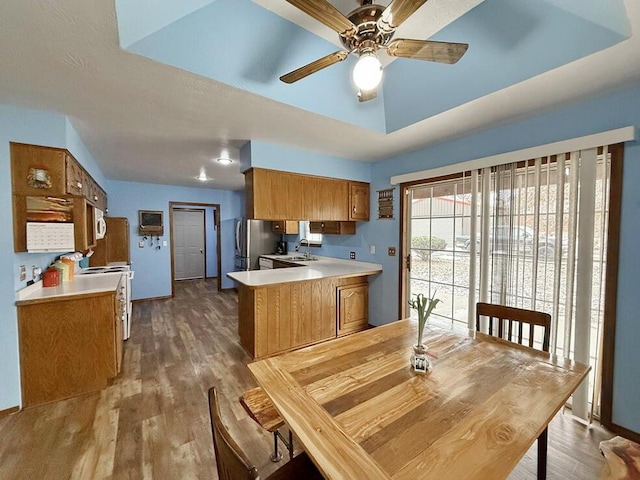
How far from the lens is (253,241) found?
539 cm

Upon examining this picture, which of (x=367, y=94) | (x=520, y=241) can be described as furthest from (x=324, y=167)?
(x=520, y=241)

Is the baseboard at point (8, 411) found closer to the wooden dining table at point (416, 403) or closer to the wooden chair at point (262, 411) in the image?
the wooden chair at point (262, 411)

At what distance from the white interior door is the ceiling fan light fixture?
6865 millimetres

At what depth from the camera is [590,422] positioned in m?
1.89

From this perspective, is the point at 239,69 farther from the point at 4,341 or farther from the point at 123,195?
the point at 123,195

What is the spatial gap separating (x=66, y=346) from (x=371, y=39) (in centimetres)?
315

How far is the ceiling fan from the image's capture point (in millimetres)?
1115

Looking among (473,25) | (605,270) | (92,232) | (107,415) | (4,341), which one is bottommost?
(107,415)

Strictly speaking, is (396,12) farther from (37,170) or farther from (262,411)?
(37,170)

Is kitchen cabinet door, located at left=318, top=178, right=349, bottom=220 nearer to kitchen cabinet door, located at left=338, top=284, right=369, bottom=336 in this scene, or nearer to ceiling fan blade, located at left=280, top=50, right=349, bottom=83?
kitchen cabinet door, located at left=338, top=284, right=369, bottom=336

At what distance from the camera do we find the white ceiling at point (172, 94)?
1236 millimetres

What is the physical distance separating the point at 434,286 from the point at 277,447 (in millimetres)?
2236

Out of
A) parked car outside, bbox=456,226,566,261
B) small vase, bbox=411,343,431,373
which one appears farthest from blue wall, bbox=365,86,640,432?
small vase, bbox=411,343,431,373

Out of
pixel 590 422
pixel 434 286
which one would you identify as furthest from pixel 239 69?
pixel 590 422
